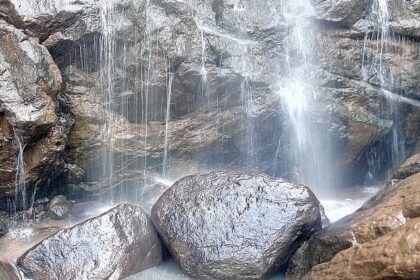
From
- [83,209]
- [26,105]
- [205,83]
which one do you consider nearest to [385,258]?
[205,83]

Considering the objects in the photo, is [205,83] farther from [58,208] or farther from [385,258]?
[385,258]

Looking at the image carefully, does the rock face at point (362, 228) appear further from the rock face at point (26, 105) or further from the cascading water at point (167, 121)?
the rock face at point (26, 105)

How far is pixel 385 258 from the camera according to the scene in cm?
400

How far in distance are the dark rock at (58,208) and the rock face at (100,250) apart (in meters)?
1.63

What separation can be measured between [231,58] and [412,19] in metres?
3.49

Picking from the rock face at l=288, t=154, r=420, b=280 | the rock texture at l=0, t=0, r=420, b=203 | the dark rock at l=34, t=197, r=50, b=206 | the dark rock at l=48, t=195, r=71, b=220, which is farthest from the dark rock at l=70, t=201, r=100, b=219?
the rock face at l=288, t=154, r=420, b=280

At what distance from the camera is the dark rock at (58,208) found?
24.4 ft

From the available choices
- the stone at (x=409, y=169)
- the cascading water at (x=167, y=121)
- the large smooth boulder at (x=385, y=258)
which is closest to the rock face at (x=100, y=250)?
the cascading water at (x=167, y=121)

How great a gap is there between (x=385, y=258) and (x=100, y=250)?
3.28m

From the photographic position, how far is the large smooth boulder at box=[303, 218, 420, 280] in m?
3.84

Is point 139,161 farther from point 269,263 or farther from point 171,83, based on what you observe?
point 269,263

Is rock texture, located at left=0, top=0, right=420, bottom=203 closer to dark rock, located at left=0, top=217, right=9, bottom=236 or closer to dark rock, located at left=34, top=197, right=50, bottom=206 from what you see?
dark rock, located at left=34, top=197, right=50, bottom=206

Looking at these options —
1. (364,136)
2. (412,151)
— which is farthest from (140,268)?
(412,151)

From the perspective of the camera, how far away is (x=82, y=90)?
Answer: 7.56m
